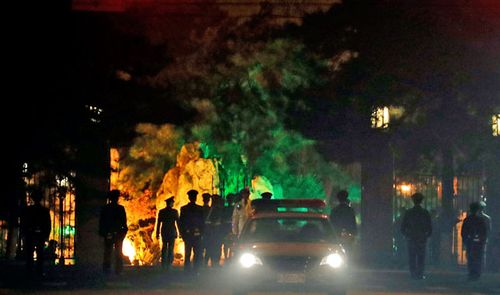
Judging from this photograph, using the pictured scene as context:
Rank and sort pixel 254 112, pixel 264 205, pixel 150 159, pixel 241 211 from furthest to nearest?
1. pixel 150 159
2. pixel 254 112
3. pixel 241 211
4. pixel 264 205

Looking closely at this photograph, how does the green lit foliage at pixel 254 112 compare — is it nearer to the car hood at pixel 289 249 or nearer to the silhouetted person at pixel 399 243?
the silhouetted person at pixel 399 243

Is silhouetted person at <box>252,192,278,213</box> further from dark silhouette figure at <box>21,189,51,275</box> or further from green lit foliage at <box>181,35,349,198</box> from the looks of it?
green lit foliage at <box>181,35,349,198</box>

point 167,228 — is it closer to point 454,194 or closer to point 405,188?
point 405,188

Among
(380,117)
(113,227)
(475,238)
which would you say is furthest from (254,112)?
(475,238)

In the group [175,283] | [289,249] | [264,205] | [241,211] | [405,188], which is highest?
[405,188]

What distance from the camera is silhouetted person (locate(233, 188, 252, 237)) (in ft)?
86.1

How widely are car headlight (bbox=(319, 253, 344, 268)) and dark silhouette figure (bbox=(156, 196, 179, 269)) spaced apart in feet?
27.9

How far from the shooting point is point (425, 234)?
81.9 ft

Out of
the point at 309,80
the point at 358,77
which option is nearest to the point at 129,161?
the point at 309,80

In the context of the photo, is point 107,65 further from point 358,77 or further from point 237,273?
point 237,273

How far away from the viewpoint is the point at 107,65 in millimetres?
27000

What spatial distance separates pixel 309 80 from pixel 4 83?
13417 millimetres

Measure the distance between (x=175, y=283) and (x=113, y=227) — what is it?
229 centimetres

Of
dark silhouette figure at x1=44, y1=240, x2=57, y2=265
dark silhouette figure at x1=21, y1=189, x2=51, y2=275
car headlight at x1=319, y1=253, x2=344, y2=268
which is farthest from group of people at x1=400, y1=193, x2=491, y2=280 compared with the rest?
dark silhouette figure at x1=44, y1=240, x2=57, y2=265
